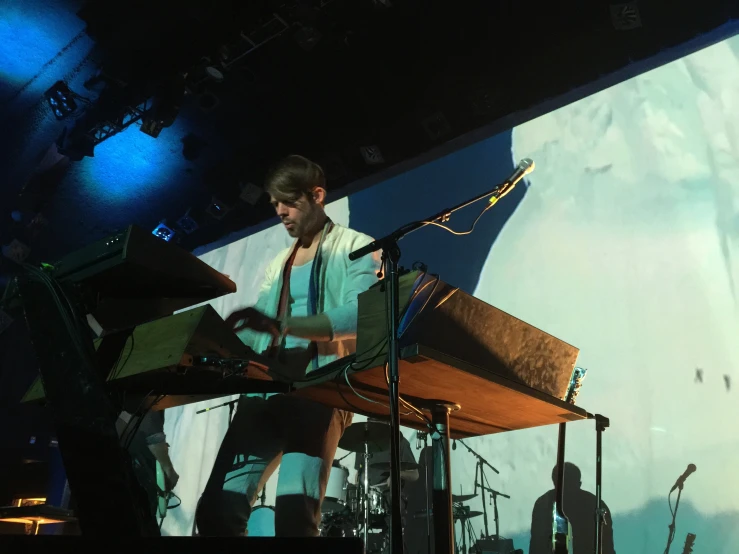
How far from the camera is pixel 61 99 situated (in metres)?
5.01

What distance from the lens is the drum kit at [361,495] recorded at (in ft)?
12.9

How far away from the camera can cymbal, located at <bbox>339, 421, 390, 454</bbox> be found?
12.8 feet

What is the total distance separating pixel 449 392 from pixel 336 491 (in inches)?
122

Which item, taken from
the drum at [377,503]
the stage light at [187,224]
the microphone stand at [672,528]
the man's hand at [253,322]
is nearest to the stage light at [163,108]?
the stage light at [187,224]

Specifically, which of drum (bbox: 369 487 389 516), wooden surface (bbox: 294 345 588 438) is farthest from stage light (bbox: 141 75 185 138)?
wooden surface (bbox: 294 345 588 438)

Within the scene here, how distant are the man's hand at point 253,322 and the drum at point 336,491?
107 inches

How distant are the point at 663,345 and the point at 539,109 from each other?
1904mm

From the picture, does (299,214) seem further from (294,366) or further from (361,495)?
(361,495)

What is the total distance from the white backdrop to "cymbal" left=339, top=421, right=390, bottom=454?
0.54 metres

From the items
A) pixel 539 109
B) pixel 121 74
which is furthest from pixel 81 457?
pixel 121 74

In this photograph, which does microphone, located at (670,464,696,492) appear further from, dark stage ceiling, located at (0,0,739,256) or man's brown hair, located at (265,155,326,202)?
dark stage ceiling, located at (0,0,739,256)

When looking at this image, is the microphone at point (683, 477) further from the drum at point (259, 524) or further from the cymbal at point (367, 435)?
the drum at point (259, 524)

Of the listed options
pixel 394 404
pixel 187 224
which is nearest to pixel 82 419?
pixel 394 404

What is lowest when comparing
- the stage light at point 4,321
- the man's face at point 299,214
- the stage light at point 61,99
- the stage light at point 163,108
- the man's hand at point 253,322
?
the man's hand at point 253,322
